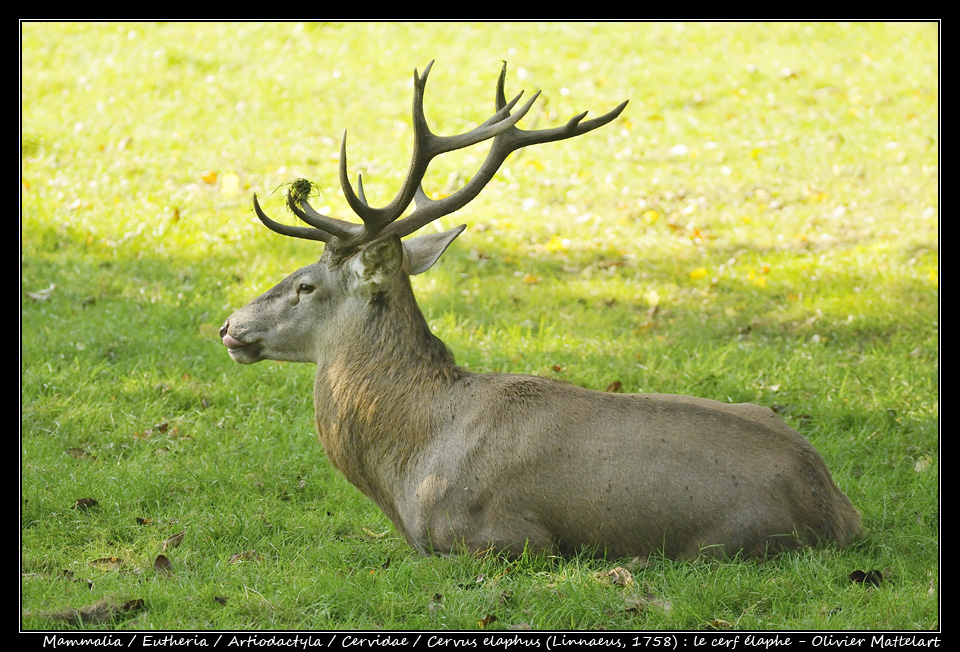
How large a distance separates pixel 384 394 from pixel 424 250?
851mm

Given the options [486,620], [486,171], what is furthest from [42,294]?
[486,620]

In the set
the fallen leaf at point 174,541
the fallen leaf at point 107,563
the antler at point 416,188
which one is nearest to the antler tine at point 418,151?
the antler at point 416,188

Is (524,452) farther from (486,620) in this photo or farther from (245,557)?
(245,557)

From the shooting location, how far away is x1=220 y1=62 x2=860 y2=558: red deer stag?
5008mm

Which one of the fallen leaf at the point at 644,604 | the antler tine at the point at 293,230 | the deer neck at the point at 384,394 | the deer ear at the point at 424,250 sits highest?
the antler tine at the point at 293,230

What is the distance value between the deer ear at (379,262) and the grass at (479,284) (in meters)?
1.36

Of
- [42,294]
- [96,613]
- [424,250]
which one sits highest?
[424,250]

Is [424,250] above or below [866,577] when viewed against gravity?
above

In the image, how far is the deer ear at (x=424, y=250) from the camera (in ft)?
18.5

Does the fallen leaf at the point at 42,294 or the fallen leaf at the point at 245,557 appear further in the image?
the fallen leaf at the point at 42,294

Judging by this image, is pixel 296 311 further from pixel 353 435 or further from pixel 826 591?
pixel 826 591

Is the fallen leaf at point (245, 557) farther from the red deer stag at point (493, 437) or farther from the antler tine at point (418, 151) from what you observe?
the antler tine at point (418, 151)

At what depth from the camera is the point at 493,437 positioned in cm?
517

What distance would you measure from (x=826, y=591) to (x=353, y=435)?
7.78 ft
